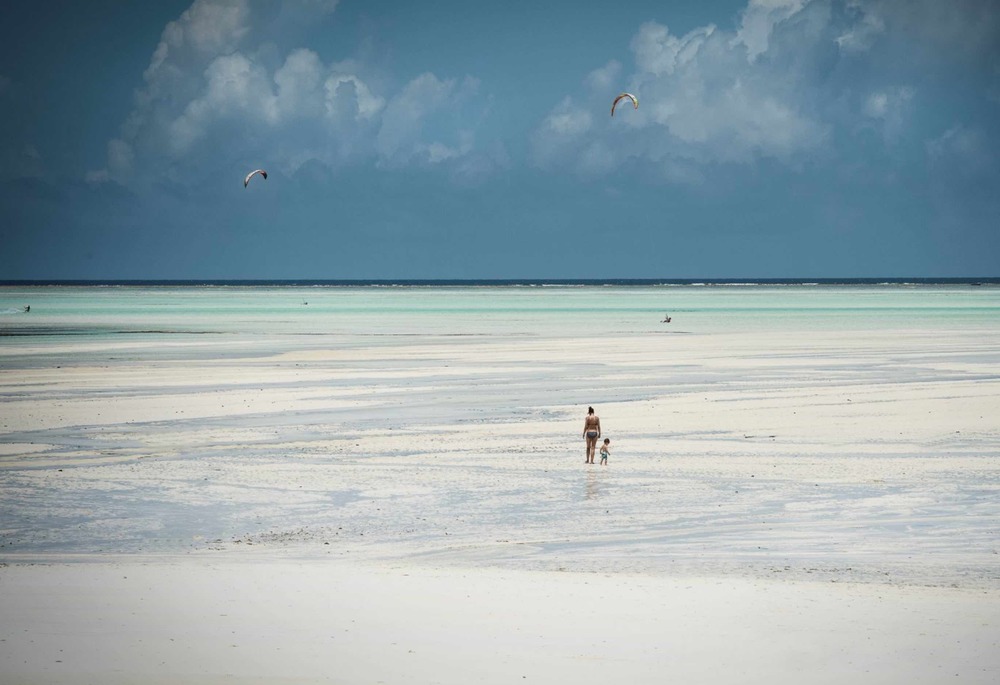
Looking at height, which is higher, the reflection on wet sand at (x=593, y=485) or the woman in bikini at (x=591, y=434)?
the woman in bikini at (x=591, y=434)

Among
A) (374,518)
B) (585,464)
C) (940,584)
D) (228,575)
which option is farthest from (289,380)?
(940,584)

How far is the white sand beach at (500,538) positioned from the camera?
39.8ft

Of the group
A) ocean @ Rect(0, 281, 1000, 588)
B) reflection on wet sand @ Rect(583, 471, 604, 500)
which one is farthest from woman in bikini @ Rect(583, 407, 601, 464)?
reflection on wet sand @ Rect(583, 471, 604, 500)

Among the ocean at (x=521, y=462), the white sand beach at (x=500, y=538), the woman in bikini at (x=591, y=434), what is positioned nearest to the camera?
the white sand beach at (x=500, y=538)

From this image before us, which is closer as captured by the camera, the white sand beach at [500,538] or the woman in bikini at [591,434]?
the white sand beach at [500,538]

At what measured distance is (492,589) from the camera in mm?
14422

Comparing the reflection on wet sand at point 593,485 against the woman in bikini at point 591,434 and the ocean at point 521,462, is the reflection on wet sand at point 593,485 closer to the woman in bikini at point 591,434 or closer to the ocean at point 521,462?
the ocean at point 521,462

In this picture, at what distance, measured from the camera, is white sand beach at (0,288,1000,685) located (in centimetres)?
1212

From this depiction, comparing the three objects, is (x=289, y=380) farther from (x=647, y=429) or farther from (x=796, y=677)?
(x=796, y=677)

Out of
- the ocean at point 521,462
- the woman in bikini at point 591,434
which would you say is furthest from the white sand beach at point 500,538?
the woman in bikini at point 591,434

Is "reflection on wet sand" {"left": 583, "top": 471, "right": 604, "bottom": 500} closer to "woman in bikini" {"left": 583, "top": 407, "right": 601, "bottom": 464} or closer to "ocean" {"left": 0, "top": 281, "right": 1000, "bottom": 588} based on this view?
"ocean" {"left": 0, "top": 281, "right": 1000, "bottom": 588}

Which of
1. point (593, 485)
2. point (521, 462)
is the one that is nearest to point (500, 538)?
point (593, 485)

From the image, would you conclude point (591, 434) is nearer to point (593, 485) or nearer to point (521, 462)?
point (521, 462)

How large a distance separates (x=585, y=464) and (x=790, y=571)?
8.60 meters
